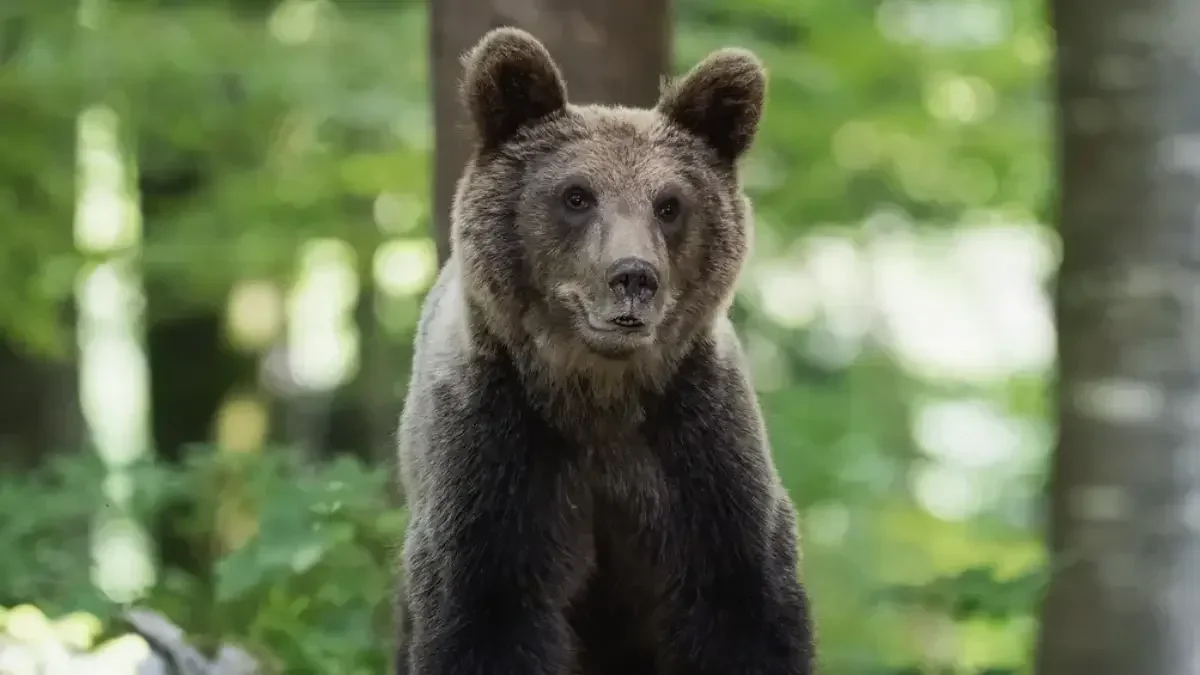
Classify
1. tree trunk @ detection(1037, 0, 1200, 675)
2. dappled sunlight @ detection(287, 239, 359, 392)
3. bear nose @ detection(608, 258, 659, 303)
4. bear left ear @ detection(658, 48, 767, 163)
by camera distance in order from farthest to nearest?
dappled sunlight @ detection(287, 239, 359, 392) → tree trunk @ detection(1037, 0, 1200, 675) → bear left ear @ detection(658, 48, 767, 163) → bear nose @ detection(608, 258, 659, 303)

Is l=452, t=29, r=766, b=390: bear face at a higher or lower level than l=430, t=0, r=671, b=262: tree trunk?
lower

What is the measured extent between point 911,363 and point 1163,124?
6854mm

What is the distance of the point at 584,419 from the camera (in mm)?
3256

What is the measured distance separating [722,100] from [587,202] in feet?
1.62

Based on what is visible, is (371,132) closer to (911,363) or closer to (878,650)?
(878,650)

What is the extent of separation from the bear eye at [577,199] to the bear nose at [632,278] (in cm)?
27

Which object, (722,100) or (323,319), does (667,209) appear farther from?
(323,319)

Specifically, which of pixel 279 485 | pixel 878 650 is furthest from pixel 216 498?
pixel 878 650

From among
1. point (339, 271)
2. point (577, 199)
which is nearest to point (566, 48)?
point (577, 199)

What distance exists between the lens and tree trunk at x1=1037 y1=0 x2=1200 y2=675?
5402 mm

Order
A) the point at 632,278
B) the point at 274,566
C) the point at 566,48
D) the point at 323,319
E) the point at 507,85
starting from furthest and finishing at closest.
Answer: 1. the point at 323,319
2. the point at 566,48
3. the point at 274,566
4. the point at 507,85
5. the point at 632,278

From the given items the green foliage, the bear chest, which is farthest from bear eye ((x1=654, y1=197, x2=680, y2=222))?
the green foliage

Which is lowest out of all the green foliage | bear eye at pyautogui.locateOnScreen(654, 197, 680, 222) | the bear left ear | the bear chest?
the green foliage

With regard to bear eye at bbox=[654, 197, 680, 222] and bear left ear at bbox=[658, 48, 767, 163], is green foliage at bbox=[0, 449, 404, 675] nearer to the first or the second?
bear eye at bbox=[654, 197, 680, 222]
